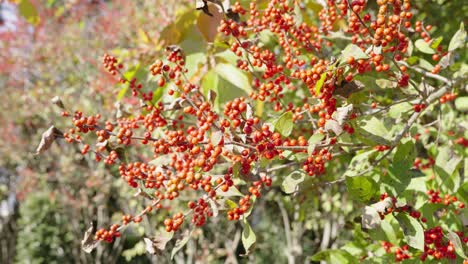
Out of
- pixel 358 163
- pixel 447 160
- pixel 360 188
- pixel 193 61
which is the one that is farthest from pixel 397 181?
pixel 193 61

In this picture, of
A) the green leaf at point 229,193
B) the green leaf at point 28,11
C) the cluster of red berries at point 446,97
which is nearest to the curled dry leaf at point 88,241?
the green leaf at point 229,193

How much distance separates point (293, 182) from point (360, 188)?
32 cm

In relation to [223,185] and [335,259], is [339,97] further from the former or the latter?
[335,259]

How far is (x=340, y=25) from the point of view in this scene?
3.13m

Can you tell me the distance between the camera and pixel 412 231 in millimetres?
2020

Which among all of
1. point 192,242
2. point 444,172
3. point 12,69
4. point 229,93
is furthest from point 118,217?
point 444,172

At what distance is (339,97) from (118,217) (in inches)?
367

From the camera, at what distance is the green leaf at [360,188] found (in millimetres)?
2143

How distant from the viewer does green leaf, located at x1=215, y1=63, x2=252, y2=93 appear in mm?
3043

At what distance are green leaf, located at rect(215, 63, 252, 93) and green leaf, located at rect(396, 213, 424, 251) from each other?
131 cm

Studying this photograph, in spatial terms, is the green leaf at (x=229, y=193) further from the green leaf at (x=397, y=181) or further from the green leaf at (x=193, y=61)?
the green leaf at (x=193, y=61)

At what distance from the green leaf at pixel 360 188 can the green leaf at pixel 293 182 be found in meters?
0.22

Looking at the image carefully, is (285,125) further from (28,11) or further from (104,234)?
(28,11)

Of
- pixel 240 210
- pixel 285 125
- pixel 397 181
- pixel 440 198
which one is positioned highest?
pixel 285 125
